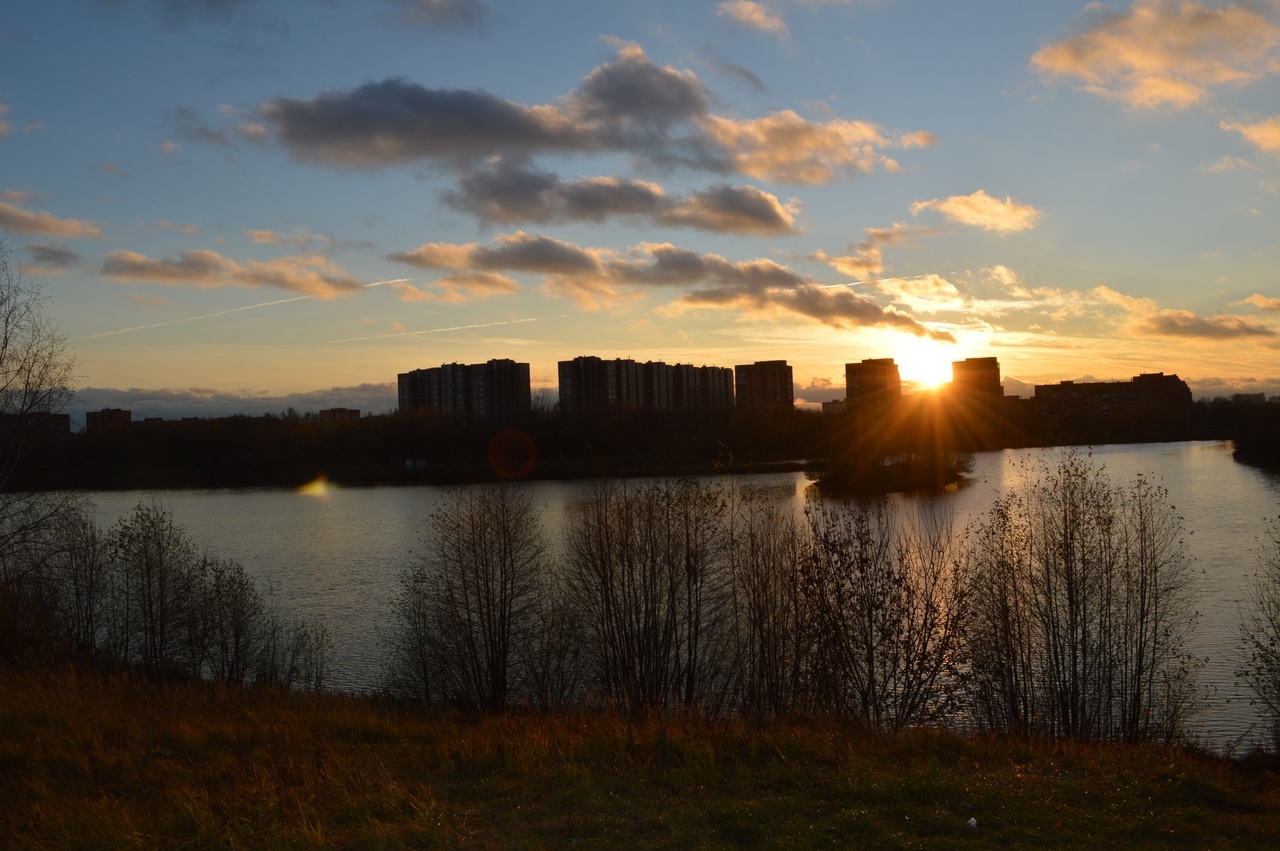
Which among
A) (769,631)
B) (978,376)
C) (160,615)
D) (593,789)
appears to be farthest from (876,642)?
(978,376)

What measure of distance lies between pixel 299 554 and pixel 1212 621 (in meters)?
32.4

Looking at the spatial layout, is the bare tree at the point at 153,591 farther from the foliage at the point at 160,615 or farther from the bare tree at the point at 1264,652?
the bare tree at the point at 1264,652

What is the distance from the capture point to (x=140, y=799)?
658 cm

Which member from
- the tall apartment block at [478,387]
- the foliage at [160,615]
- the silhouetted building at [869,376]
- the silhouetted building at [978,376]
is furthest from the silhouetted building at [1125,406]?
the foliage at [160,615]

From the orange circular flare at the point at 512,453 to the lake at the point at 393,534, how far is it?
7.71m

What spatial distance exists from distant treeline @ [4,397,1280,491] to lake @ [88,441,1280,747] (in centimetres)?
448

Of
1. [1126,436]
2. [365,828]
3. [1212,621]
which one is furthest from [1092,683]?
[1126,436]

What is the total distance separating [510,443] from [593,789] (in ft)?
243

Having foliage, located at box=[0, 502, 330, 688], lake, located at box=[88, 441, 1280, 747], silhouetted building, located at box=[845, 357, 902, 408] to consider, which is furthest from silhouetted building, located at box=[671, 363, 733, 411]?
foliage, located at box=[0, 502, 330, 688]

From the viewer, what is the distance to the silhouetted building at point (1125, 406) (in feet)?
335

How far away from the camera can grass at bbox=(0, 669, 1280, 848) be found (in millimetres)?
5668

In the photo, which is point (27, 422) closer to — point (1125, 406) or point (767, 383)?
point (767, 383)

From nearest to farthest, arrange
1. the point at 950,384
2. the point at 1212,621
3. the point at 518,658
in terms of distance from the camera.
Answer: the point at 1212,621 < the point at 518,658 < the point at 950,384

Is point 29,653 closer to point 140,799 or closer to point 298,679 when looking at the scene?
point 298,679
